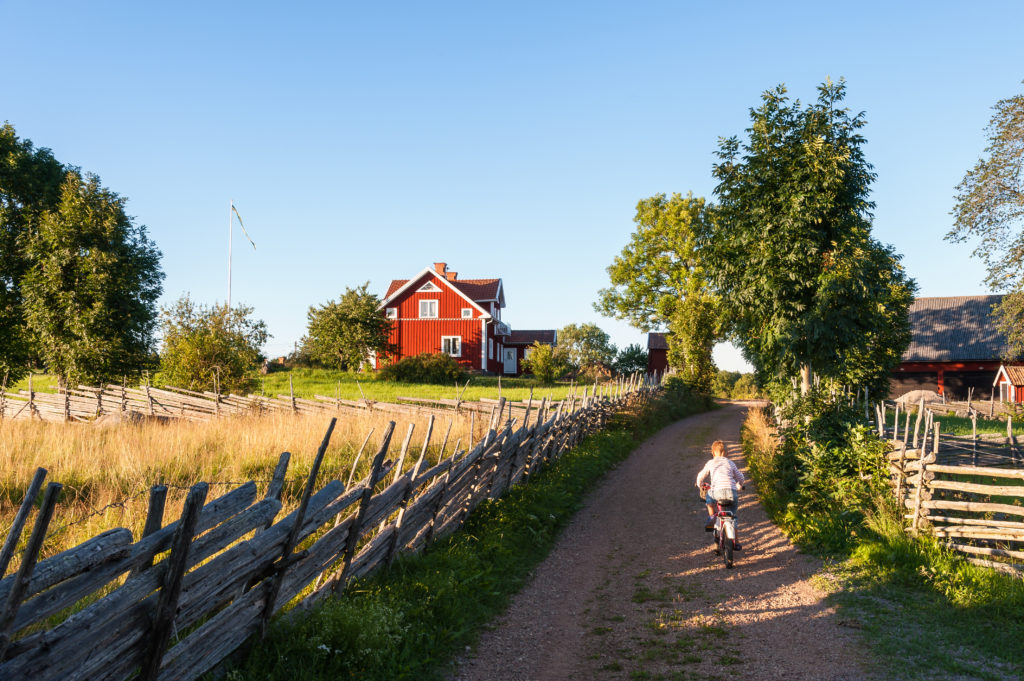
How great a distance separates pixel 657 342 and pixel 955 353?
22.3 metres

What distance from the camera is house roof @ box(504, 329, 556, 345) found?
55.5 m

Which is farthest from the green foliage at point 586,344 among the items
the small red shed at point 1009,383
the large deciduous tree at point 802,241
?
the large deciduous tree at point 802,241

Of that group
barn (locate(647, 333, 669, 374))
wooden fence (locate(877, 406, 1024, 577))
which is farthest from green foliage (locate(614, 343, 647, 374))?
wooden fence (locate(877, 406, 1024, 577))

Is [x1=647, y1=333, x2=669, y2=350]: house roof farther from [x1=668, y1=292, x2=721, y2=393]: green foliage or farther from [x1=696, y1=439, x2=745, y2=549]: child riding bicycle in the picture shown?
[x1=696, y1=439, x2=745, y2=549]: child riding bicycle

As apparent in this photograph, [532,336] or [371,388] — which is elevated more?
[532,336]

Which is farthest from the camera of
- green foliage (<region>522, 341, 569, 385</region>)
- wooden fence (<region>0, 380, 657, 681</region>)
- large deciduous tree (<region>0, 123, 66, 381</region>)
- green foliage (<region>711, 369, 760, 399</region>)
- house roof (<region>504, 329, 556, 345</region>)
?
house roof (<region>504, 329, 556, 345</region>)

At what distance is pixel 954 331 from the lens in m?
41.5

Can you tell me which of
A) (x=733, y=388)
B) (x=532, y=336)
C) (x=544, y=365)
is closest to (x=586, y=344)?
(x=532, y=336)

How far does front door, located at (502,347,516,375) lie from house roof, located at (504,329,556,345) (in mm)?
1072

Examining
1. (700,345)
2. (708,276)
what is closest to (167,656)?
(708,276)

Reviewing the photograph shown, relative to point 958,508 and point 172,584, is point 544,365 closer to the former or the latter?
point 958,508

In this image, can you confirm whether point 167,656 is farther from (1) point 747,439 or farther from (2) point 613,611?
(1) point 747,439

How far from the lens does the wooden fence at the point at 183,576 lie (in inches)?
110

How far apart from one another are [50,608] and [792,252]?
1382 centimetres
